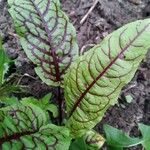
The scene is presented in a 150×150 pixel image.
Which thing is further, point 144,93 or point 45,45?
point 144,93

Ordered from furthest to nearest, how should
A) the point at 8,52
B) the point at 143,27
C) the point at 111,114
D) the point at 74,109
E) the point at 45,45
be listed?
the point at 8,52 → the point at 111,114 → the point at 45,45 → the point at 74,109 → the point at 143,27

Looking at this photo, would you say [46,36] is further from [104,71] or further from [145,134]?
[145,134]

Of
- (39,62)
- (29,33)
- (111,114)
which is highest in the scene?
(29,33)

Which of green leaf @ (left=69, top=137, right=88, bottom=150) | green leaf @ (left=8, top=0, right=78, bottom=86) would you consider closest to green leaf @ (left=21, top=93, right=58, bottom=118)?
green leaf @ (left=8, top=0, right=78, bottom=86)

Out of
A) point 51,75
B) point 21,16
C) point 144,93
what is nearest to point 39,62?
point 51,75

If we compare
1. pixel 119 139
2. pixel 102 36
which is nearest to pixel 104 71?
pixel 119 139

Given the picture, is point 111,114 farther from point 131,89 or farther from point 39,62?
point 39,62

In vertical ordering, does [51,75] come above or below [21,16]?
below
